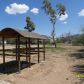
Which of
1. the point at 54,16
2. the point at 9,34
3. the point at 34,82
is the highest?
the point at 54,16

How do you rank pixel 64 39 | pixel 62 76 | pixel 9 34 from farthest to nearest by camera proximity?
1. pixel 64 39
2. pixel 9 34
3. pixel 62 76

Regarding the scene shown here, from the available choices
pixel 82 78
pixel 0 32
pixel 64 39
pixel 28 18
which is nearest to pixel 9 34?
pixel 0 32

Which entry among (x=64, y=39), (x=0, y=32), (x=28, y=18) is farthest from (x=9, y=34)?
(x=64, y=39)

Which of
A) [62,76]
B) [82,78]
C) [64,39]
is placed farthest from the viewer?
[64,39]

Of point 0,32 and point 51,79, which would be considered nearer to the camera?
point 51,79

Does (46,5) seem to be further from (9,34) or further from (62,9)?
(9,34)

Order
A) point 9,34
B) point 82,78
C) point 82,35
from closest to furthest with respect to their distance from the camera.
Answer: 1. point 82,78
2. point 9,34
3. point 82,35

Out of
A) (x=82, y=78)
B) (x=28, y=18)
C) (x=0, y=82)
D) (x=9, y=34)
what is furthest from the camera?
(x=28, y=18)

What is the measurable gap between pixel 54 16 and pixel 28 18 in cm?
3541

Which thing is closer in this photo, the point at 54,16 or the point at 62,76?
the point at 62,76

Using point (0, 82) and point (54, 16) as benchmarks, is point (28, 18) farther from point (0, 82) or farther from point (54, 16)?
point (0, 82)

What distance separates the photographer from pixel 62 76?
43.5 ft

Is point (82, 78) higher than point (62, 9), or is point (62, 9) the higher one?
point (62, 9)

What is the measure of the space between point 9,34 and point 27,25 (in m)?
69.0
